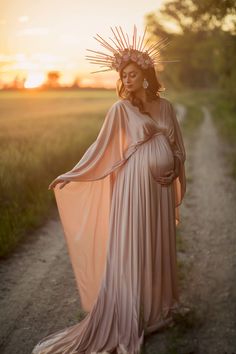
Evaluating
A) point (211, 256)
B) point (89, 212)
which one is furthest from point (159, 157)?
point (211, 256)

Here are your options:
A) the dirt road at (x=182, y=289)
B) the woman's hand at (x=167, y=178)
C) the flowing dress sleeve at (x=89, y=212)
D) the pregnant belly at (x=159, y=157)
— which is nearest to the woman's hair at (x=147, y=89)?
the pregnant belly at (x=159, y=157)

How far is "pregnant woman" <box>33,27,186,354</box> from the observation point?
13.4 ft

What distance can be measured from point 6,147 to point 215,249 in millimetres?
5284

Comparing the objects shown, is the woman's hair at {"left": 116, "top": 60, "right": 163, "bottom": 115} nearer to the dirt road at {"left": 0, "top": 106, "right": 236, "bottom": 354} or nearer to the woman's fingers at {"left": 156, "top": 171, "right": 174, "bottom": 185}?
the woman's fingers at {"left": 156, "top": 171, "right": 174, "bottom": 185}

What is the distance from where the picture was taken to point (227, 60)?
53.7ft

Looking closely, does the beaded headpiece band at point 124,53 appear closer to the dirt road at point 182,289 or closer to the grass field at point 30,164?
the dirt road at point 182,289

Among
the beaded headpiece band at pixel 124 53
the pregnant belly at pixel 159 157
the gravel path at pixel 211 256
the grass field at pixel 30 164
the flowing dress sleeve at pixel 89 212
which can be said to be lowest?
the gravel path at pixel 211 256

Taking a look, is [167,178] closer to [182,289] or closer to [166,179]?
[166,179]

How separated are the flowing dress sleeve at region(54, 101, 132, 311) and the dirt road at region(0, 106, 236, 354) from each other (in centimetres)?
58

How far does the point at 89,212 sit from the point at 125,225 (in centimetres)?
45

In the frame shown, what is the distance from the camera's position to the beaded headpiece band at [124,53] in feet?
13.2

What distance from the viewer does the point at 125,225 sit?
416 cm

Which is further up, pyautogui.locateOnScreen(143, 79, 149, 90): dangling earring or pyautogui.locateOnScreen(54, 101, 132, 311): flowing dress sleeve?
pyautogui.locateOnScreen(143, 79, 149, 90): dangling earring

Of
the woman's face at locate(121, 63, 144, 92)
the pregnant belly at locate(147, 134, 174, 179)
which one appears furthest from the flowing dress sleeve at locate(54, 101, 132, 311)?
the woman's face at locate(121, 63, 144, 92)
